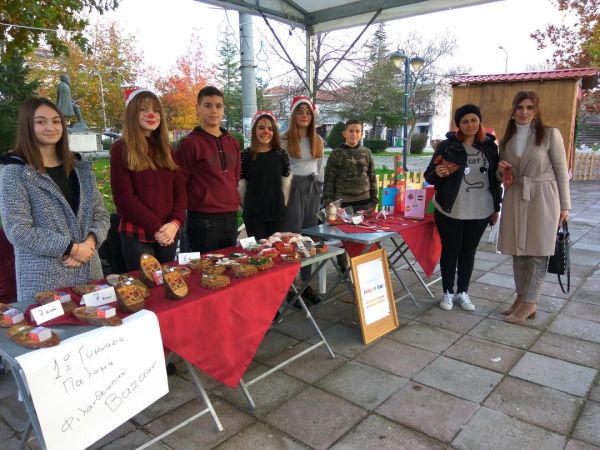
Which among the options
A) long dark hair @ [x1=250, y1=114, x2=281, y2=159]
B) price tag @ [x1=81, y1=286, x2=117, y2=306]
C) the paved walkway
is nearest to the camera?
price tag @ [x1=81, y1=286, x2=117, y2=306]

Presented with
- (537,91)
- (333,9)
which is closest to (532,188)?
(333,9)

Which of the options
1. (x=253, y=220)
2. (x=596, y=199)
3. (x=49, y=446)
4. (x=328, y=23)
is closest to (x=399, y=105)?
(x=596, y=199)

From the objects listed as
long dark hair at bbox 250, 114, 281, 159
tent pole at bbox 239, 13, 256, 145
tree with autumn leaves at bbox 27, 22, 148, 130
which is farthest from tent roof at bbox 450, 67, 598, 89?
tree with autumn leaves at bbox 27, 22, 148, 130

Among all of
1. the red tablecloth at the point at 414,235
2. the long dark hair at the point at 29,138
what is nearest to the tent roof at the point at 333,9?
the red tablecloth at the point at 414,235

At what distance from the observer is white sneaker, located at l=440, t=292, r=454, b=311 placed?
3.73 m

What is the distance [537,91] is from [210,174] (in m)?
7.77

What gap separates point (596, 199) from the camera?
32.5 ft

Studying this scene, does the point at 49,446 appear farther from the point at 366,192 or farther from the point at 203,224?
the point at 366,192

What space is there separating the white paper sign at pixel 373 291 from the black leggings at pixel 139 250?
1292 mm

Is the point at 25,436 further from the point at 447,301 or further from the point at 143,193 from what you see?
the point at 447,301

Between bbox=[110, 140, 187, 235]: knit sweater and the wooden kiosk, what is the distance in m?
7.47

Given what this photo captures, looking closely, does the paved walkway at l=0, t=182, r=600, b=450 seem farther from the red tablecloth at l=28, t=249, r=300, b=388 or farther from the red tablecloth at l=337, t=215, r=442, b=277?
the red tablecloth at l=337, t=215, r=442, b=277

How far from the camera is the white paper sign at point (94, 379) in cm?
144

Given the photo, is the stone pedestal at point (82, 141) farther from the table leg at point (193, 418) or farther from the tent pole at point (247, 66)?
the table leg at point (193, 418)
